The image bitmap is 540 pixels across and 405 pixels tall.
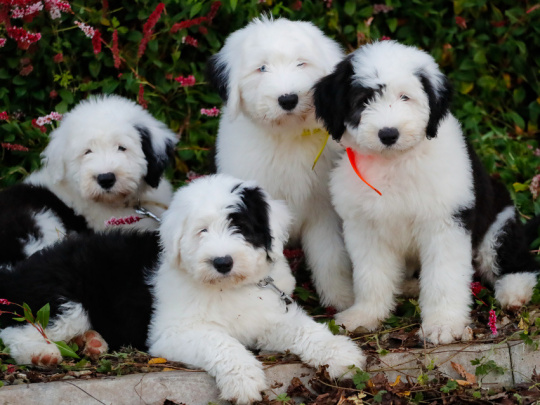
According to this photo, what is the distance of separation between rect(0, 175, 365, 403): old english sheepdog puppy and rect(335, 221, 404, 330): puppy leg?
0.47 m

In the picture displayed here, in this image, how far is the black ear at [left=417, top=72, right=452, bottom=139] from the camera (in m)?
4.37

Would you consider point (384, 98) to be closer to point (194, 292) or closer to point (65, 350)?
point (194, 292)

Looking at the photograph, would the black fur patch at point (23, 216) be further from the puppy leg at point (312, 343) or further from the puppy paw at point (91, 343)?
the puppy leg at point (312, 343)

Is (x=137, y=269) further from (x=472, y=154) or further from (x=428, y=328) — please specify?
(x=472, y=154)

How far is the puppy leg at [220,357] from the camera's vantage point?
3953 mm

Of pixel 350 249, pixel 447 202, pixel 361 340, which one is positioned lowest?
pixel 361 340

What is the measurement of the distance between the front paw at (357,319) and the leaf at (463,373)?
0.69 meters

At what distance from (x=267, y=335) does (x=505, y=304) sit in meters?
1.51

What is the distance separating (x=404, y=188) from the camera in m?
4.54

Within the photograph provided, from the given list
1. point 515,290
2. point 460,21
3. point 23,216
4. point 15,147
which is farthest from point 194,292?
point 460,21

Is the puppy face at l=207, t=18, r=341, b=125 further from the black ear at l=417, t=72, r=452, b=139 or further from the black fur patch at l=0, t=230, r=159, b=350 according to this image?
the black fur patch at l=0, t=230, r=159, b=350

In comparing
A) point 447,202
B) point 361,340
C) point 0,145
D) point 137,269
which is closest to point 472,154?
point 447,202

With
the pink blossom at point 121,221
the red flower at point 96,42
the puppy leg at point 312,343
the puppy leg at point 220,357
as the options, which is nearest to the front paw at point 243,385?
the puppy leg at point 220,357

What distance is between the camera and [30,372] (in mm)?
4281
